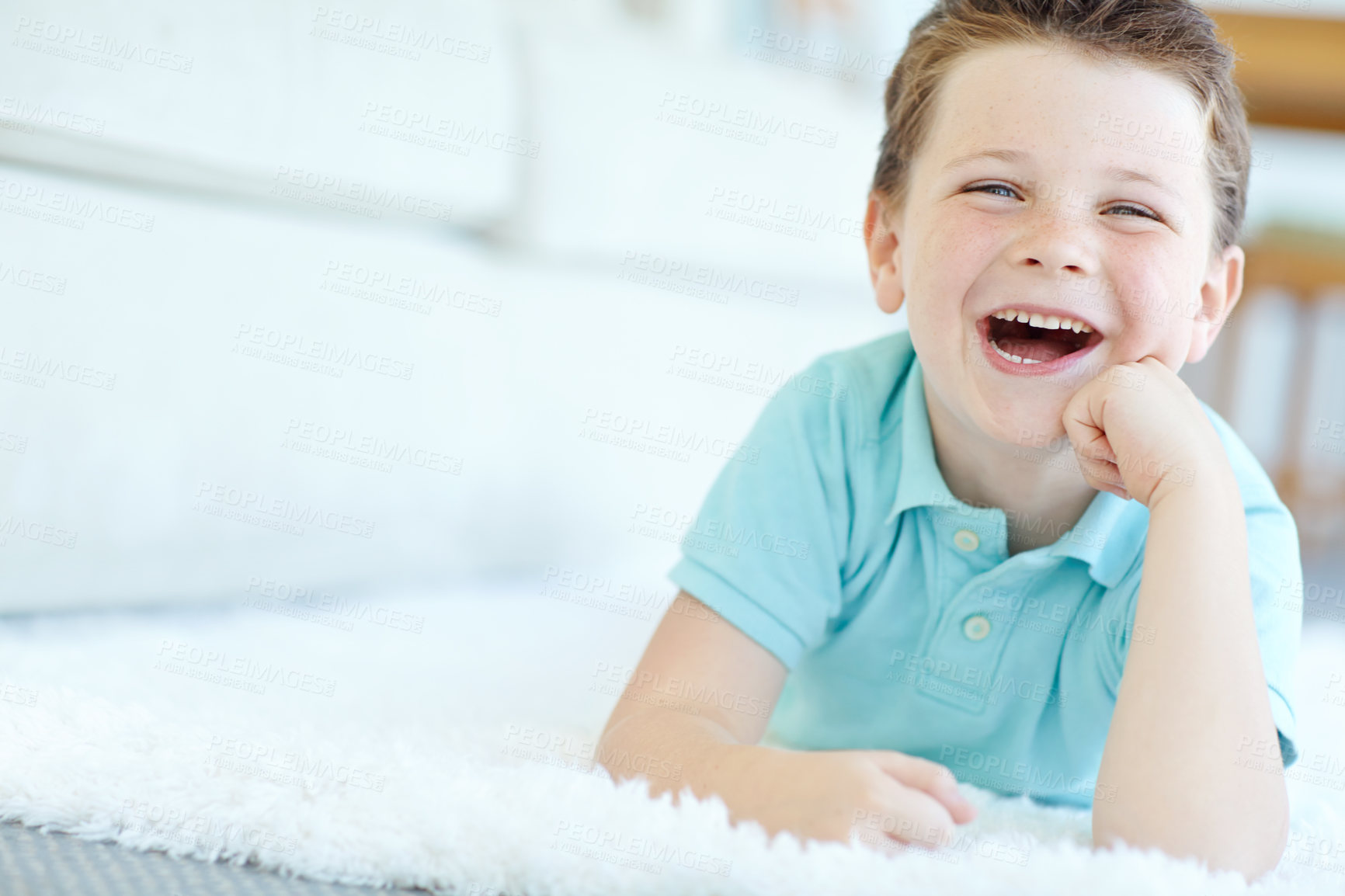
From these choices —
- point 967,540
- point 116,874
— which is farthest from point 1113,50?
point 116,874

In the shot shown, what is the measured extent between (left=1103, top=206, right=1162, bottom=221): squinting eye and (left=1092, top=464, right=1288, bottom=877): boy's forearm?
0.19 meters

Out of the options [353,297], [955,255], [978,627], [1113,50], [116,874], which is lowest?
[116,874]

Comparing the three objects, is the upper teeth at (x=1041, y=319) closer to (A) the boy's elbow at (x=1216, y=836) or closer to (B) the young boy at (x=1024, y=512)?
(B) the young boy at (x=1024, y=512)

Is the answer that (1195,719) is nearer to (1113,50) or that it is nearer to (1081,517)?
(1081,517)

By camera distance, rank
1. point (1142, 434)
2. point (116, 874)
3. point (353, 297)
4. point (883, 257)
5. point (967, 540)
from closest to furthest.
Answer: point (116, 874), point (1142, 434), point (967, 540), point (883, 257), point (353, 297)

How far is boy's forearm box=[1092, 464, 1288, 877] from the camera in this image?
1.90 ft

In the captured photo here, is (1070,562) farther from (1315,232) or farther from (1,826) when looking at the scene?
(1315,232)

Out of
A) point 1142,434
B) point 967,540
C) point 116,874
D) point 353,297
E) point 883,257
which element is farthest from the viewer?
point 353,297

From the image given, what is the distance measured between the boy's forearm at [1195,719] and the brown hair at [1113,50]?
279 mm

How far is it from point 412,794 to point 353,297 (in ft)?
2.24

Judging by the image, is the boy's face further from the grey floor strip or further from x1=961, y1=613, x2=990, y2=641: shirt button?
the grey floor strip

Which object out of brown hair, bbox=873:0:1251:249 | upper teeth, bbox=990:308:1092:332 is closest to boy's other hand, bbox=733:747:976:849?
upper teeth, bbox=990:308:1092:332

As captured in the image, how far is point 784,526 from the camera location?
2.59 feet

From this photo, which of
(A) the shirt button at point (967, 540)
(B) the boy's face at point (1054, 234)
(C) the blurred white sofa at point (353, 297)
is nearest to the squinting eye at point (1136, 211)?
(B) the boy's face at point (1054, 234)
